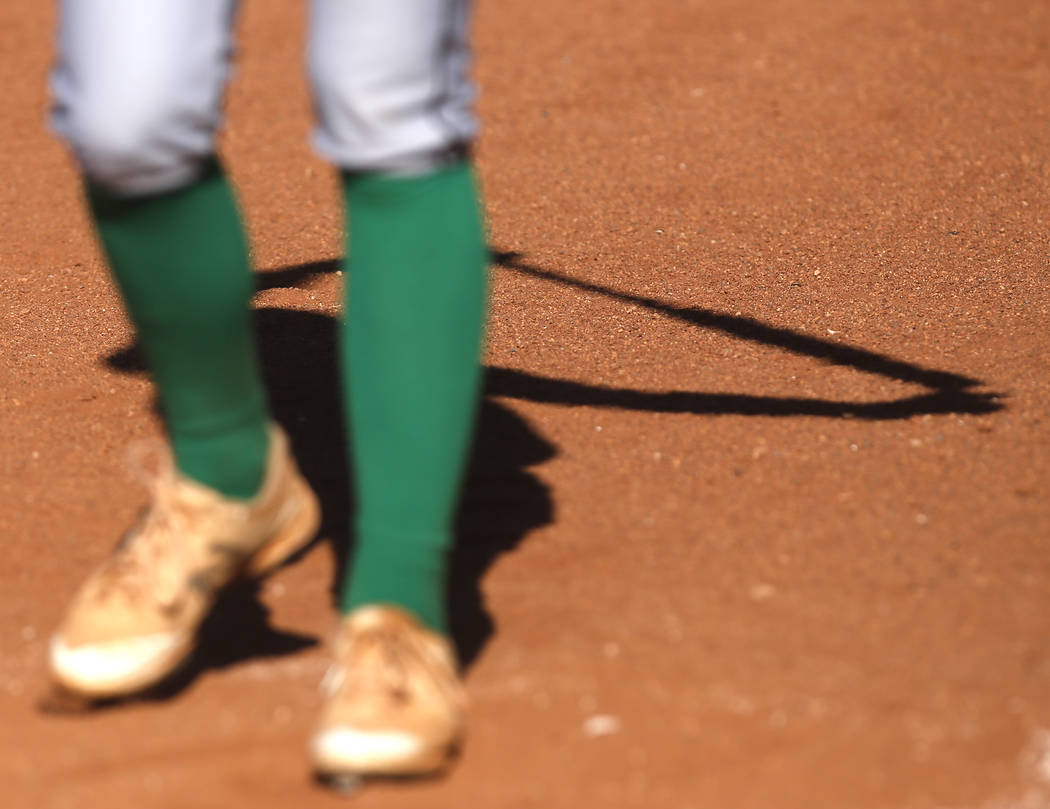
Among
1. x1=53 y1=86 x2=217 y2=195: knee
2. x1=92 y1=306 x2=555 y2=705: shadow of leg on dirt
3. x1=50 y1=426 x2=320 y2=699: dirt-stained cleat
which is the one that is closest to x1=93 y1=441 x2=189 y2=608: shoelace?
x1=50 y1=426 x2=320 y2=699: dirt-stained cleat

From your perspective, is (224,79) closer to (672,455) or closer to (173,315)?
(173,315)

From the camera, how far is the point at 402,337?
1772mm

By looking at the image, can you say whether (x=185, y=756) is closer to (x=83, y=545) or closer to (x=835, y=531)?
(x=83, y=545)

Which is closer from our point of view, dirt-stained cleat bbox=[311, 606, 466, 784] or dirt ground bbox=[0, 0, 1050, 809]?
dirt-stained cleat bbox=[311, 606, 466, 784]

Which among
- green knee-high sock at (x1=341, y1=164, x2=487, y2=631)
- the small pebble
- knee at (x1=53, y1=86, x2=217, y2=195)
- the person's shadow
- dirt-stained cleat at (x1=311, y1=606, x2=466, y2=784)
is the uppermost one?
knee at (x1=53, y1=86, x2=217, y2=195)

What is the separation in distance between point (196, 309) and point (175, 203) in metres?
0.13

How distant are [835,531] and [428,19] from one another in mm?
1081

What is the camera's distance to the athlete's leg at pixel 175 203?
1717mm

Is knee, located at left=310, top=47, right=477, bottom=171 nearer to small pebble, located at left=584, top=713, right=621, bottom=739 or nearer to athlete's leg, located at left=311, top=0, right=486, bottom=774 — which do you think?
athlete's leg, located at left=311, top=0, right=486, bottom=774

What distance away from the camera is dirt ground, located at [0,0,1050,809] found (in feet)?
5.96

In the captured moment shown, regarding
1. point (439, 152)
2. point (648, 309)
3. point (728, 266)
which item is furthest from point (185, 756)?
point (728, 266)

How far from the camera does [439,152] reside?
174cm

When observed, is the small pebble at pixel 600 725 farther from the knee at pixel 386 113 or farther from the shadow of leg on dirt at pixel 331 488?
the knee at pixel 386 113

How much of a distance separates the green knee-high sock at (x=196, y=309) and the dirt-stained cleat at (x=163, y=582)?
1.6 inches
